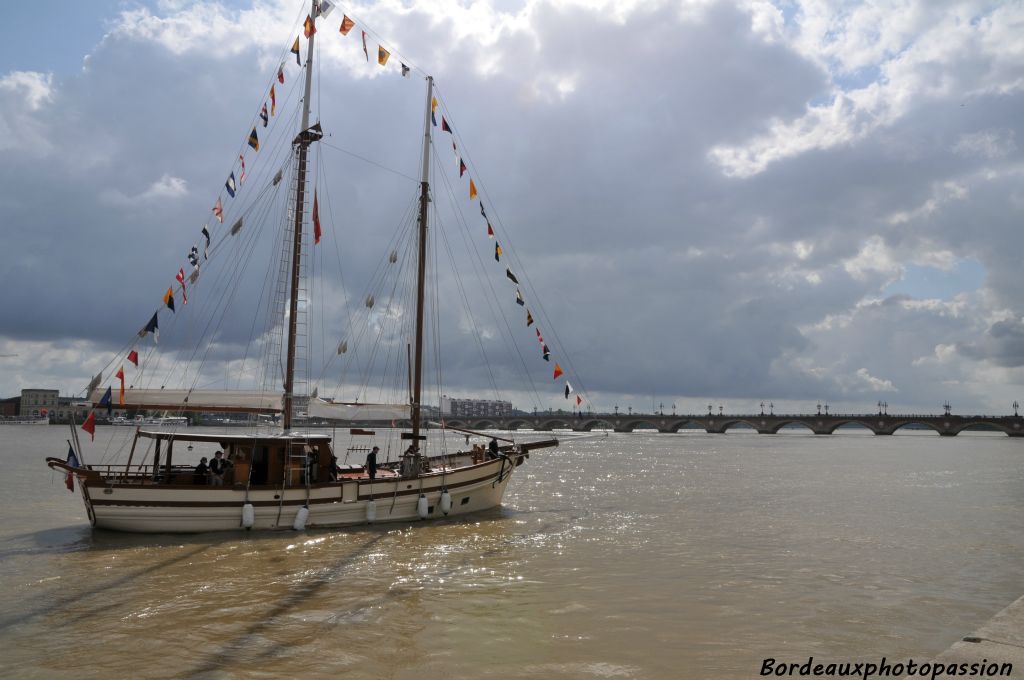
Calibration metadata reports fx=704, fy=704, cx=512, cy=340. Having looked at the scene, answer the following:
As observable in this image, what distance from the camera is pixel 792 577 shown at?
21.0m

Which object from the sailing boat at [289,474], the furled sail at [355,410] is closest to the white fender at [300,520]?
the sailing boat at [289,474]

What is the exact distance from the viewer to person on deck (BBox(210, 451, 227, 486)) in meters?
Result: 27.4

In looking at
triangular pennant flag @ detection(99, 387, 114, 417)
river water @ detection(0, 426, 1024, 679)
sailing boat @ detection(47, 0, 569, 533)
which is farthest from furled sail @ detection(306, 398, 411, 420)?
triangular pennant flag @ detection(99, 387, 114, 417)

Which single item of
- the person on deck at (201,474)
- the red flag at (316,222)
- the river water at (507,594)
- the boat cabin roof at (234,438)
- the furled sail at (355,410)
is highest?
the red flag at (316,222)

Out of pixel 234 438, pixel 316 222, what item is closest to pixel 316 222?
pixel 316 222

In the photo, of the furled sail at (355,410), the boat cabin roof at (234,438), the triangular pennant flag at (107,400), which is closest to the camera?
the boat cabin roof at (234,438)

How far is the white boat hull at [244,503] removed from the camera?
86.1 ft

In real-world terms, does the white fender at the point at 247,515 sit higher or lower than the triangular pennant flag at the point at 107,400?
lower

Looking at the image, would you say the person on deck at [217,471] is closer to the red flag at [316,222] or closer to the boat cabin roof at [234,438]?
the boat cabin roof at [234,438]

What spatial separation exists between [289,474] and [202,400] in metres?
6.04

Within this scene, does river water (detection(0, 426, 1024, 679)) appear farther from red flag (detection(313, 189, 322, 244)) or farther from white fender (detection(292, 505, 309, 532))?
red flag (detection(313, 189, 322, 244))

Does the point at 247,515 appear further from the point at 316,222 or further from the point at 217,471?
the point at 316,222

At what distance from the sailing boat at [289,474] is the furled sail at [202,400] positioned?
4 centimetres

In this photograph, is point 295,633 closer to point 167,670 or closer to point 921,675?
point 167,670
